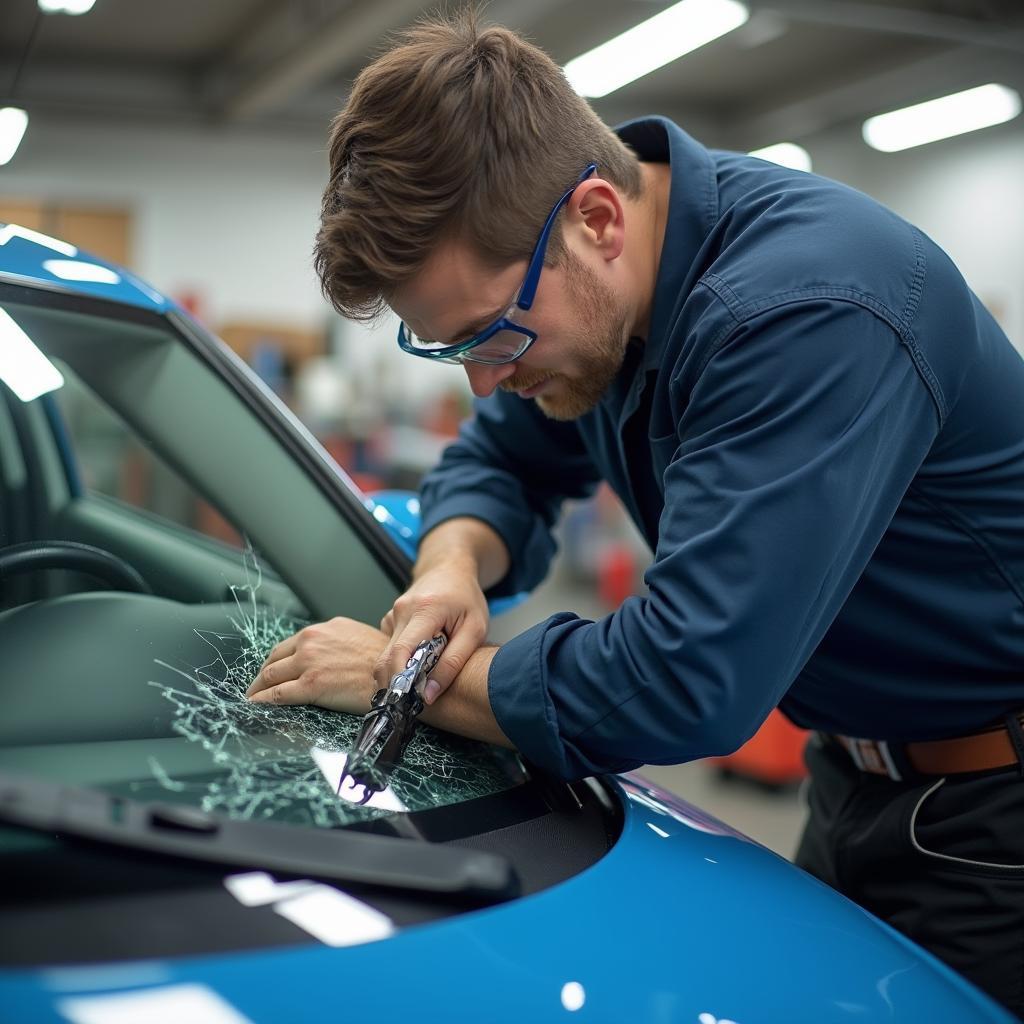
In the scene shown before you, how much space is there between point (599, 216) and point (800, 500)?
392 mm

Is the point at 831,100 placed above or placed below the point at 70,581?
above

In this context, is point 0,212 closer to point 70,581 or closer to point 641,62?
point 641,62

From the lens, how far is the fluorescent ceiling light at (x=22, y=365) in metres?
1.12

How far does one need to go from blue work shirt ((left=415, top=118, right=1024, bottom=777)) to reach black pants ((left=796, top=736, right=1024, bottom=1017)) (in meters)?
0.08

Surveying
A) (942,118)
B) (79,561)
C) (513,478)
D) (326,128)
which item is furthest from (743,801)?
(942,118)

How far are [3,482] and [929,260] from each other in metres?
1.03

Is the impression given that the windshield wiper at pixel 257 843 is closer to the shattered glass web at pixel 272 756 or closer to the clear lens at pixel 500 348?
the shattered glass web at pixel 272 756

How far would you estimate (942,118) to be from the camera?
7984 mm

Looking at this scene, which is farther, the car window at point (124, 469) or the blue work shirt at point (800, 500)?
the car window at point (124, 469)

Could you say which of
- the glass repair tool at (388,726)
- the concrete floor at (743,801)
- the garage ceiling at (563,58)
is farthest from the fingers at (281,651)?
the garage ceiling at (563,58)

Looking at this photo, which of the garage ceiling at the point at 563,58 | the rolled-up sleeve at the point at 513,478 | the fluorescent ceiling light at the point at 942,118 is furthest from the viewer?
the fluorescent ceiling light at the point at 942,118

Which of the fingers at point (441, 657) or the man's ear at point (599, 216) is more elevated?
the man's ear at point (599, 216)

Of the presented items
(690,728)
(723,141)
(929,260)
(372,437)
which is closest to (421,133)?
(929,260)

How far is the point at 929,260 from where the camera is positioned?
99 cm
